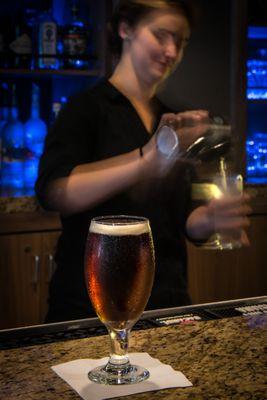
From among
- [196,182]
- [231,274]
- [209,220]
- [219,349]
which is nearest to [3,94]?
[231,274]

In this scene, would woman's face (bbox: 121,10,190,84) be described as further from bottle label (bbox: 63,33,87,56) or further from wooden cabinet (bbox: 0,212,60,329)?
bottle label (bbox: 63,33,87,56)

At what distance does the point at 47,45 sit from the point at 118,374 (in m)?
2.29

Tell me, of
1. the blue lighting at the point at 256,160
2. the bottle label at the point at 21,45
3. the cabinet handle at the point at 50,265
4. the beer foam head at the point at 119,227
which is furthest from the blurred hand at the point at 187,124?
the blue lighting at the point at 256,160

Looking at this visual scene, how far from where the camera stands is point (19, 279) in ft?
7.73

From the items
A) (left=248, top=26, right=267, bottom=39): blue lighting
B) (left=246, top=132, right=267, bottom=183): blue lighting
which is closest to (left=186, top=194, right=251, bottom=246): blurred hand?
(left=246, top=132, right=267, bottom=183): blue lighting

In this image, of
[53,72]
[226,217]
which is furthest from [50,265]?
[226,217]

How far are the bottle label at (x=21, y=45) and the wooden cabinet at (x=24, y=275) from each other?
894 millimetres

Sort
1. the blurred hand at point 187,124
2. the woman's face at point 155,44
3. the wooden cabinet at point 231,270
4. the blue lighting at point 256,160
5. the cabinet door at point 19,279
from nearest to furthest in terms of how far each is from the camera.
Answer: the blurred hand at point 187,124 < the woman's face at point 155,44 < the cabinet door at point 19,279 < the wooden cabinet at point 231,270 < the blue lighting at point 256,160

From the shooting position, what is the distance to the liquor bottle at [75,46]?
2861 millimetres

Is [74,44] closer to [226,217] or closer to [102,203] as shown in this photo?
[102,203]

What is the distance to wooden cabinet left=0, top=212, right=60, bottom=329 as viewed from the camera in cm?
233

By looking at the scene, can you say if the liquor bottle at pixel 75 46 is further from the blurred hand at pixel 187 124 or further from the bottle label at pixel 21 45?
the blurred hand at pixel 187 124

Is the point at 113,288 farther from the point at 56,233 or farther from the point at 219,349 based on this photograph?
the point at 56,233

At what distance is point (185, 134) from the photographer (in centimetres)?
160
